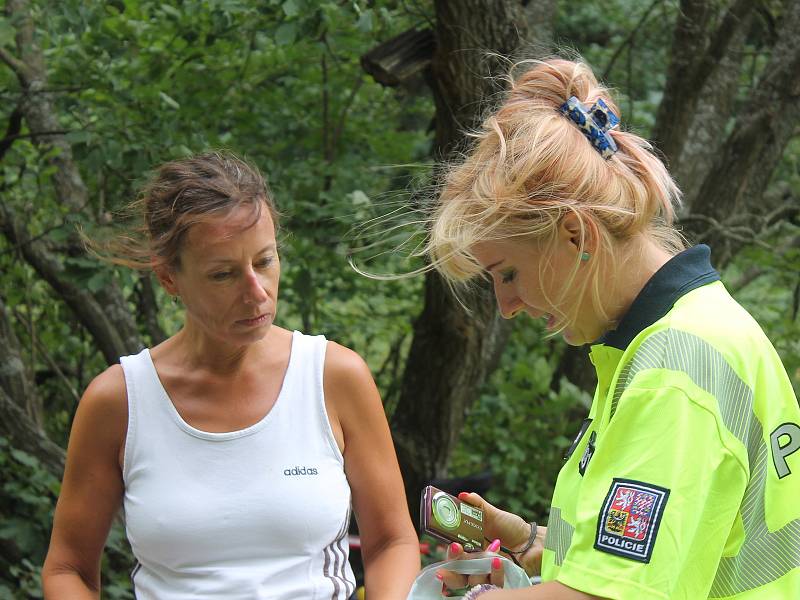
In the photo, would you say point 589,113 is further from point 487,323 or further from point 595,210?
point 487,323

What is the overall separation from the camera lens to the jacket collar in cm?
43

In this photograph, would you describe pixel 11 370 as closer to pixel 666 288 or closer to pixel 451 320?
pixel 451 320

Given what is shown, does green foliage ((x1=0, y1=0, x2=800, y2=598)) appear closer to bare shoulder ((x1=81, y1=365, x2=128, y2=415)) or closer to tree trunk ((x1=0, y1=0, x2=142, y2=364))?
tree trunk ((x1=0, y1=0, x2=142, y2=364))

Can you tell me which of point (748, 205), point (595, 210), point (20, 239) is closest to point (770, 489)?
point (595, 210)

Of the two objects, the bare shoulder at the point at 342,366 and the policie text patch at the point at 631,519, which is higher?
the policie text patch at the point at 631,519

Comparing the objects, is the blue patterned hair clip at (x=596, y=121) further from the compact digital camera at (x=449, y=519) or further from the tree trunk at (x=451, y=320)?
the tree trunk at (x=451, y=320)

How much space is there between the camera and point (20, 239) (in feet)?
13.6

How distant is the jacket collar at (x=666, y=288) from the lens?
4.44 feet

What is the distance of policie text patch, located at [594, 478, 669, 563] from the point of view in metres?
1.18

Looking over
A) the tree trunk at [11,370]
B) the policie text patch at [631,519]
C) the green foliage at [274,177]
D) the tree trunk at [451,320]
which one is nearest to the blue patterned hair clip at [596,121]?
the policie text patch at [631,519]

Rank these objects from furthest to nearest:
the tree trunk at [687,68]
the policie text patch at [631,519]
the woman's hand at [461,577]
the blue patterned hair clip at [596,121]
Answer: the tree trunk at [687,68] < the woman's hand at [461,577] < the blue patterned hair clip at [596,121] < the policie text patch at [631,519]

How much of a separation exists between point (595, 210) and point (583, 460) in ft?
1.16

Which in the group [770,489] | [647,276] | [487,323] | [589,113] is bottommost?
[487,323]

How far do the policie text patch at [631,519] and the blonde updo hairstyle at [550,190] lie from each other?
30cm
